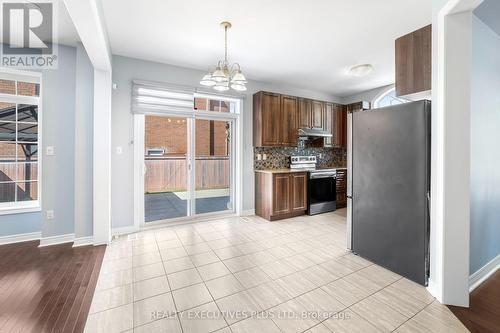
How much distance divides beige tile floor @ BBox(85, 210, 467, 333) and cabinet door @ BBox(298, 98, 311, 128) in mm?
2657

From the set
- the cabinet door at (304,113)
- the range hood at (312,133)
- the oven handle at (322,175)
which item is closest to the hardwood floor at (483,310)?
the oven handle at (322,175)

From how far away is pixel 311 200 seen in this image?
183 inches

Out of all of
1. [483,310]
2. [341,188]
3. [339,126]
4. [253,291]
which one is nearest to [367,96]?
[339,126]

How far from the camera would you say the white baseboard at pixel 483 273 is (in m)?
2.18

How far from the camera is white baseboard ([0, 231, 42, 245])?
312 cm

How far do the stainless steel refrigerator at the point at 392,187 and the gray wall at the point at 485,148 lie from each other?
530mm

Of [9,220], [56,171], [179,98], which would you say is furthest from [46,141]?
[179,98]

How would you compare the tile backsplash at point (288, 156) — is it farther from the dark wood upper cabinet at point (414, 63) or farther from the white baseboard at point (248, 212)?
the dark wood upper cabinet at point (414, 63)

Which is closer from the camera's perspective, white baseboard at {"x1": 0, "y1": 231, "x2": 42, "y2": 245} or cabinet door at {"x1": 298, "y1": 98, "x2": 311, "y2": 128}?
white baseboard at {"x1": 0, "y1": 231, "x2": 42, "y2": 245}

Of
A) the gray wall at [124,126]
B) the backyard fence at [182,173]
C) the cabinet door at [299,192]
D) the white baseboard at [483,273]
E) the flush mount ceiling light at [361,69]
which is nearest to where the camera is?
the white baseboard at [483,273]

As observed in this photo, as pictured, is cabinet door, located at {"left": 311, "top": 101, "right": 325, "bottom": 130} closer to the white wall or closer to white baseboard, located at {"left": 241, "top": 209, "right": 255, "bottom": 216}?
white baseboard, located at {"left": 241, "top": 209, "right": 255, "bottom": 216}

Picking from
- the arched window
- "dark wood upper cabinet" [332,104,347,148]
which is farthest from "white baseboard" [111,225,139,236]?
the arched window

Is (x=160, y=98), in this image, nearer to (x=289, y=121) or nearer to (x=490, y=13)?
(x=289, y=121)

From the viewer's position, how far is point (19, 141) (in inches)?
131
